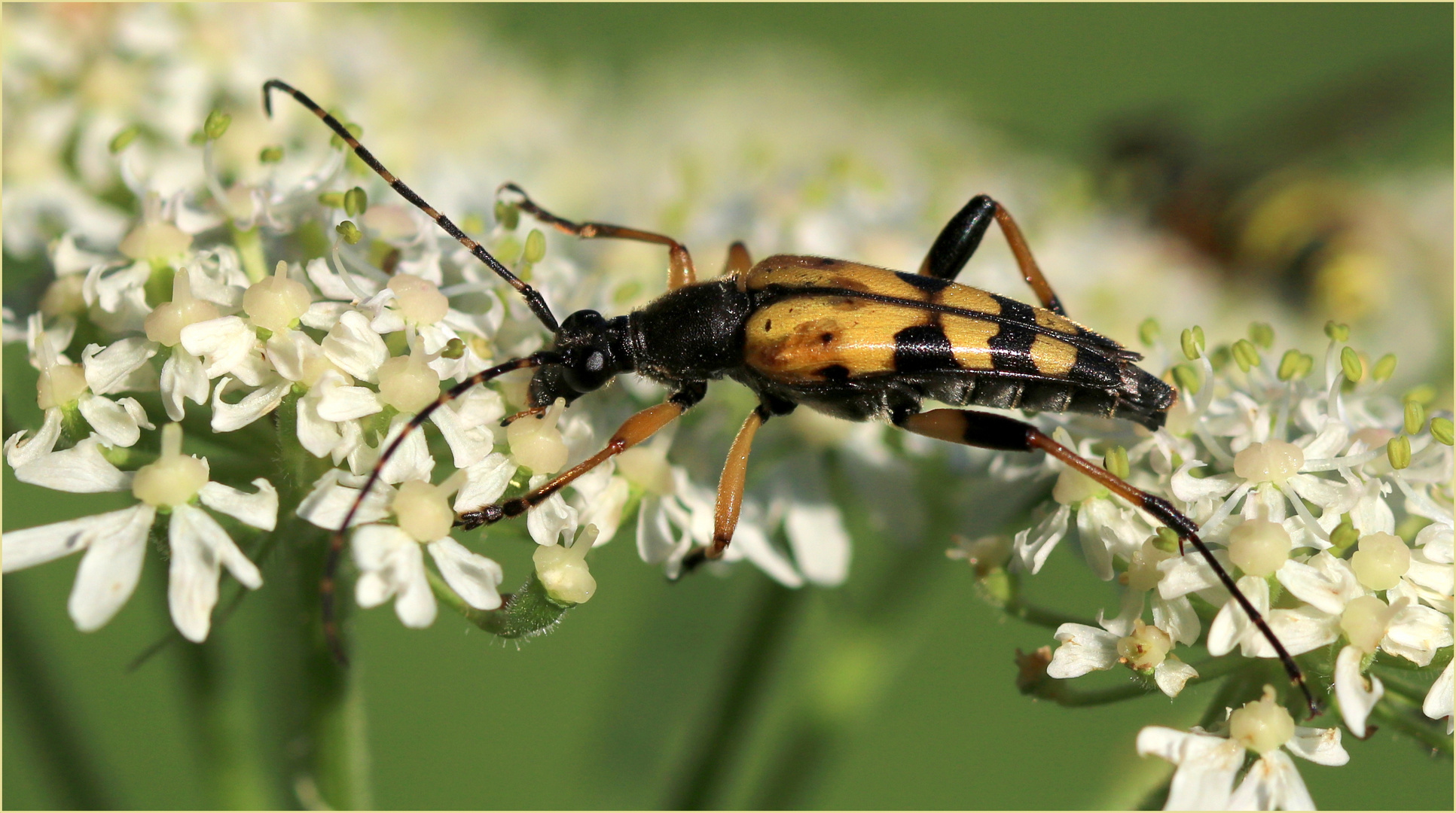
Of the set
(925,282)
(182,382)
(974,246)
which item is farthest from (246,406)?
(974,246)

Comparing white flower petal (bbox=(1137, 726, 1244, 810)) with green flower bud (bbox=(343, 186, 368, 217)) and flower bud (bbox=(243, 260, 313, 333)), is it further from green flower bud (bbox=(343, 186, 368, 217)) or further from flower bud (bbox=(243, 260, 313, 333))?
green flower bud (bbox=(343, 186, 368, 217))

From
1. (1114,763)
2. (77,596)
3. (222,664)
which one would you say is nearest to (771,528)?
(1114,763)

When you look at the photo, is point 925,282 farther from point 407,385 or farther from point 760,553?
point 407,385

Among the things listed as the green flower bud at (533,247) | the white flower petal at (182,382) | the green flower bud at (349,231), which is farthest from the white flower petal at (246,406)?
the green flower bud at (533,247)

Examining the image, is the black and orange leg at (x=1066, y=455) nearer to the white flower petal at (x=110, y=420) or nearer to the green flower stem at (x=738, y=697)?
Answer: the green flower stem at (x=738, y=697)

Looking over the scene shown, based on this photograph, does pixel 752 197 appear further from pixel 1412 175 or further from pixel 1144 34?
pixel 1144 34

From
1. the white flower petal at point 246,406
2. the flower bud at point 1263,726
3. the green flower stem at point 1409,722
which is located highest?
the white flower petal at point 246,406

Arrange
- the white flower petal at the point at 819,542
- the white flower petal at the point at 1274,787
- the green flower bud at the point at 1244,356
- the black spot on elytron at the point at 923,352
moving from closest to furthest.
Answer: the white flower petal at the point at 1274,787 < the green flower bud at the point at 1244,356 < the black spot on elytron at the point at 923,352 < the white flower petal at the point at 819,542
